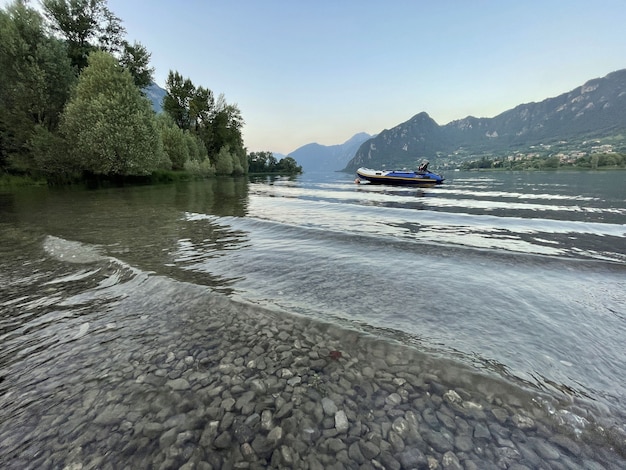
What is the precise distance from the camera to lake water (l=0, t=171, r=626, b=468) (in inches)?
118

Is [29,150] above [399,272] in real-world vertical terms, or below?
above

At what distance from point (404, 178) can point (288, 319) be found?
51875mm

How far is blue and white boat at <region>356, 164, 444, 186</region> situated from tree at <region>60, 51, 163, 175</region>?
133 ft

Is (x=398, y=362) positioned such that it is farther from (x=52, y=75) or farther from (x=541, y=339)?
(x=52, y=75)

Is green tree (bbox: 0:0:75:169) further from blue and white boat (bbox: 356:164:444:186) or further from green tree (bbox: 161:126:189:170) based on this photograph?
blue and white boat (bbox: 356:164:444:186)

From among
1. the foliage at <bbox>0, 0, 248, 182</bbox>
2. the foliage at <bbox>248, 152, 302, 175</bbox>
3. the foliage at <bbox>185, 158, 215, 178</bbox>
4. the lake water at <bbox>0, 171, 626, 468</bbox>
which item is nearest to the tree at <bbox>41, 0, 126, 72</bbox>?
the foliage at <bbox>0, 0, 248, 182</bbox>

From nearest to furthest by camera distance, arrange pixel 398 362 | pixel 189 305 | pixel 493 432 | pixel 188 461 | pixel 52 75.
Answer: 1. pixel 188 461
2. pixel 493 432
3. pixel 398 362
4. pixel 189 305
5. pixel 52 75

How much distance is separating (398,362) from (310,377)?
1.40m

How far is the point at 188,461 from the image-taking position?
2654 millimetres

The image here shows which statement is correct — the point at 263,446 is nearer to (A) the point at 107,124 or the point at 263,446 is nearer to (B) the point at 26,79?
(A) the point at 107,124

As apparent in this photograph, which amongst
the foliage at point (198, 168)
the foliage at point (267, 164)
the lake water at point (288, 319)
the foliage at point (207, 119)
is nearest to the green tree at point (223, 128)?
the foliage at point (207, 119)

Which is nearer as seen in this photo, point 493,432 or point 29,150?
point 493,432

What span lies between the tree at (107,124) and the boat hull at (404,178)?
4051cm

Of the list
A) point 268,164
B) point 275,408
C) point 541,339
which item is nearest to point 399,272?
point 541,339
